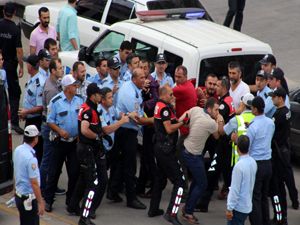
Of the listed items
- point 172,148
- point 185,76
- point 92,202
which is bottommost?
point 92,202

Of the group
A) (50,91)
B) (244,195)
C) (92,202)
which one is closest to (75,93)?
(50,91)

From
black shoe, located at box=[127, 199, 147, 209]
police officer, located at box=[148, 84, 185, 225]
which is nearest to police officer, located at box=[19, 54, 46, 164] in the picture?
black shoe, located at box=[127, 199, 147, 209]

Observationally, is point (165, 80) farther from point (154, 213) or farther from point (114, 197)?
point (154, 213)

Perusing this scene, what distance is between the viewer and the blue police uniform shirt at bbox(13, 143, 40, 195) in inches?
436

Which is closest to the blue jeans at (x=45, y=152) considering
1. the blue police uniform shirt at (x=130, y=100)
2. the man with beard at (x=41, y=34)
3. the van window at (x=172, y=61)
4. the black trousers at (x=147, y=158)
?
the blue police uniform shirt at (x=130, y=100)

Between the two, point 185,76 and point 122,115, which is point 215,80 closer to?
point 185,76

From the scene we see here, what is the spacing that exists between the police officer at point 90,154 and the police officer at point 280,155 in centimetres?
217

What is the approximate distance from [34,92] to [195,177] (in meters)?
2.46

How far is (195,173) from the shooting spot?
1270cm

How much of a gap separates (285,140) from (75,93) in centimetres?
272

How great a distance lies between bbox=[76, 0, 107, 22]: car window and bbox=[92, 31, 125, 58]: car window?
8.68 feet

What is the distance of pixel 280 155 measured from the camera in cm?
1289

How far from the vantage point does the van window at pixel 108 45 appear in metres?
15.5

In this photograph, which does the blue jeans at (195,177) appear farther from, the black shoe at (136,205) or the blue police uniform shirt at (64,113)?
the blue police uniform shirt at (64,113)
